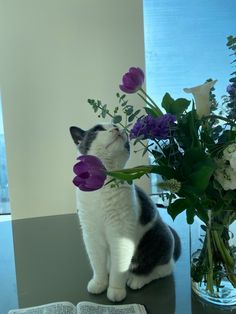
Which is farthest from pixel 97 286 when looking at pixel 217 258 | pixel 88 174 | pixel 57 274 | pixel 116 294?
pixel 88 174

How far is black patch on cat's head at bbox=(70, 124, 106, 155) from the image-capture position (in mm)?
834

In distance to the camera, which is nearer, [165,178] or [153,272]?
[165,178]

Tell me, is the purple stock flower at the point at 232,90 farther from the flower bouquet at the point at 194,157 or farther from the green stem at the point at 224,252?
the green stem at the point at 224,252

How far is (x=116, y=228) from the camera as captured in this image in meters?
0.79

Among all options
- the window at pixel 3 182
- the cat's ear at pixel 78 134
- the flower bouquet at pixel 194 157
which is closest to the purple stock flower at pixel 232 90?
the flower bouquet at pixel 194 157

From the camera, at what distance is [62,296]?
0.85 metres

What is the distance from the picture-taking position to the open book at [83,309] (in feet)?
2.48

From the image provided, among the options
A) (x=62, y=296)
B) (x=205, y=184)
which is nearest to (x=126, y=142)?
(x=205, y=184)

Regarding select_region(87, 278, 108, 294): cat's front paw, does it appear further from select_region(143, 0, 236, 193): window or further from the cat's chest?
select_region(143, 0, 236, 193): window

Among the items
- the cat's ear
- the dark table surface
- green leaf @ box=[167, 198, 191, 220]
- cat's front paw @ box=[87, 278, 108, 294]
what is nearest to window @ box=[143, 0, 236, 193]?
the dark table surface

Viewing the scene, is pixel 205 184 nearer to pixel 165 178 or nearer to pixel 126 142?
pixel 165 178

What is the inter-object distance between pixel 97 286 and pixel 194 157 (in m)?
0.45

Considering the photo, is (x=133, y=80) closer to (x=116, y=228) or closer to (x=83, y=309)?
(x=116, y=228)

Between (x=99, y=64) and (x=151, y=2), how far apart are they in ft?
1.58
